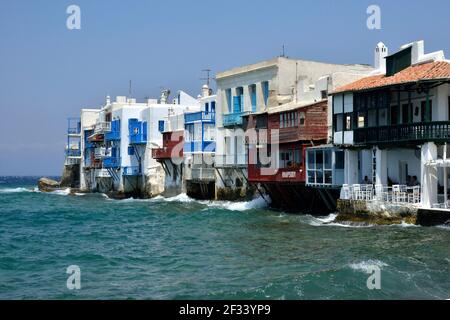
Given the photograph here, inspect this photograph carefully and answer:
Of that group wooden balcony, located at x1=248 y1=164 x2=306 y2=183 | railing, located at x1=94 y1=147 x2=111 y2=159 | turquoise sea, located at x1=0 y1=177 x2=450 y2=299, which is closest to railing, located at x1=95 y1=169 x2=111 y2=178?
railing, located at x1=94 y1=147 x2=111 y2=159

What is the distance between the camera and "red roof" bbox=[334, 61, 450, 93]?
96.8ft

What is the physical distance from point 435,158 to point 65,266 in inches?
676

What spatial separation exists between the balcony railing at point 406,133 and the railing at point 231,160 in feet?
55.2

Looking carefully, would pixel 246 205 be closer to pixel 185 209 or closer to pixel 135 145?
pixel 185 209

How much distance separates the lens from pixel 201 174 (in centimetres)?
5659

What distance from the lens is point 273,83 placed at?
47719 mm

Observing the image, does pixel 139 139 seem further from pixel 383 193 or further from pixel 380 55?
pixel 383 193

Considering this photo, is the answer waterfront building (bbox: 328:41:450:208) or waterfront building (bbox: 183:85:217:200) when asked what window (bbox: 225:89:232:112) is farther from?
waterfront building (bbox: 328:41:450:208)

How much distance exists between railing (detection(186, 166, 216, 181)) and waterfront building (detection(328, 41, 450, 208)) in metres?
20.4

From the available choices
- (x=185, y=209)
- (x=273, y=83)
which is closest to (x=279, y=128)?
(x=273, y=83)

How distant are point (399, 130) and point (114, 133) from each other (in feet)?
154

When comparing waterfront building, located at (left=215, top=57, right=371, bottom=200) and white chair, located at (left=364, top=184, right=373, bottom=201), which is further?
waterfront building, located at (left=215, top=57, right=371, bottom=200)
